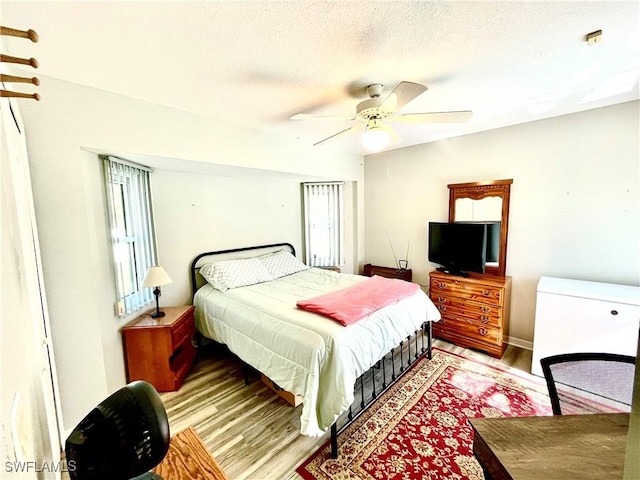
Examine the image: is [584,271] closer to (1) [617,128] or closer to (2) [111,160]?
(1) [617,128]

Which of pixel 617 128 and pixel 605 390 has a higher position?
pixel 617 128

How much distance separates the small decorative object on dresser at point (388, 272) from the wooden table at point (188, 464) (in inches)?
131

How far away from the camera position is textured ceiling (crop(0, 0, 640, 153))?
1.25 meters

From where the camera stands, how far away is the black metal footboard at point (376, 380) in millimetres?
1979

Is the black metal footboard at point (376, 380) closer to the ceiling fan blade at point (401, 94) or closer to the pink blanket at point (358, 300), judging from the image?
the pink blanket at point (358, 300)

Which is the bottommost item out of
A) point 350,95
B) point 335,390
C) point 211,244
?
point 335,390

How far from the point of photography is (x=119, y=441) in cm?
60

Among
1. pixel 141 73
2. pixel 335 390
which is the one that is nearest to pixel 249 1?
pixel 141 73

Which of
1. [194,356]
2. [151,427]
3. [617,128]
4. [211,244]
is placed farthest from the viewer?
[211,244]

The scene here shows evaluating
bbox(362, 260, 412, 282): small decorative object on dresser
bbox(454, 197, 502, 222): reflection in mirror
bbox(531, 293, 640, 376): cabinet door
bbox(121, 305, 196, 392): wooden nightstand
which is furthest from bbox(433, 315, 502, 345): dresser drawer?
bbox(121, 305, 196, 392): wooden nightstand

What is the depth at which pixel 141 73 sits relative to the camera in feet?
5.74

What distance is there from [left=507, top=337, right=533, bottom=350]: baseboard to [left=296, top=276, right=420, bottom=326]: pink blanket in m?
1.57

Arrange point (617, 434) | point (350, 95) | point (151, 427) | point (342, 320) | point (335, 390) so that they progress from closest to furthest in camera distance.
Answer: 1. point (151, 427)
2. point (617, 434)
3. point (335, 390)
4. point (342, 320)
5. point (350, 95)

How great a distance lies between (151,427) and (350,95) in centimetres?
232
